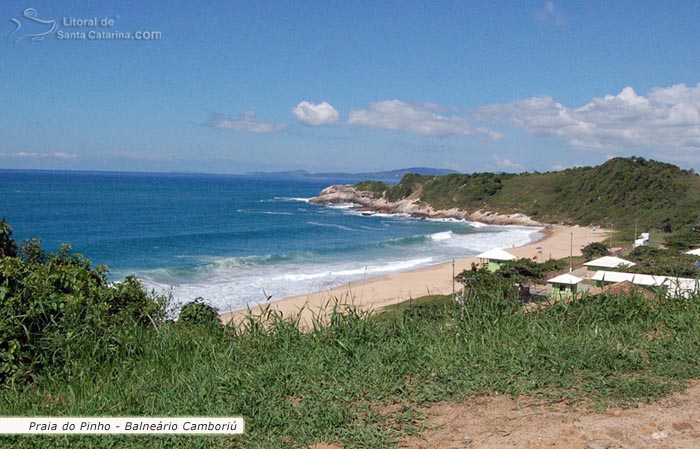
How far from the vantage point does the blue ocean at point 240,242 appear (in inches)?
1178

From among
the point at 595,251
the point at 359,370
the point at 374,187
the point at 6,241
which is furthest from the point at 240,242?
the point at 374,187

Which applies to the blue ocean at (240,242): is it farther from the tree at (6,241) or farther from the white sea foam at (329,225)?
the tree at (6,241)

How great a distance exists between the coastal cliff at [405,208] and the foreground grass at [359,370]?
62.6m

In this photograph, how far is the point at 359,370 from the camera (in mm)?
3561

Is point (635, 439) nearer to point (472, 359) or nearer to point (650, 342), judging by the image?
point (472, 359)

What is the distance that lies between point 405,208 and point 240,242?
37.1 meters

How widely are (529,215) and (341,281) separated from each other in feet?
140

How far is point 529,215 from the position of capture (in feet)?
218

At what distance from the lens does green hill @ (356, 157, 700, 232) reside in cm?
5919

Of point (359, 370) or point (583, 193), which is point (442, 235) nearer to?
point (583, 193)

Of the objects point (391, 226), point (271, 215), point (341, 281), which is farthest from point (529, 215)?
point (341, 281)

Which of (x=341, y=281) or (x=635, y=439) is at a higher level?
(x=635, y=439)

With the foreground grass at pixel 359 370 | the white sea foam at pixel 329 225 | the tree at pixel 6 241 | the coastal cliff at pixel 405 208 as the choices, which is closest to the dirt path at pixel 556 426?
the foreground grass at pixel 359 370

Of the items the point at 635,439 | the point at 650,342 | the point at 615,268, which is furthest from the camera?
the point at 615,268
